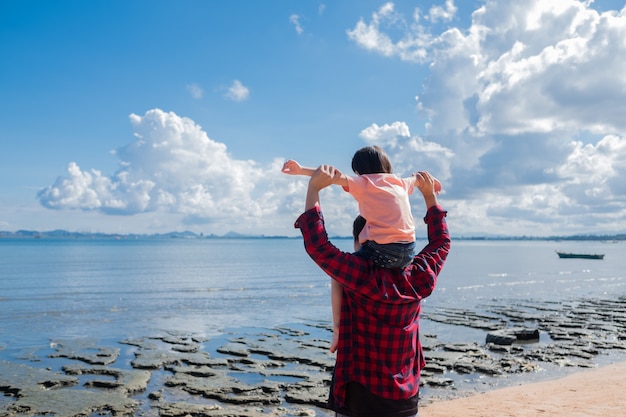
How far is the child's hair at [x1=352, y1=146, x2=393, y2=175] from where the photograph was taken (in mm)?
2873

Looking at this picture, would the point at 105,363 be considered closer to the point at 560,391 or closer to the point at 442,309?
the point at 560,391

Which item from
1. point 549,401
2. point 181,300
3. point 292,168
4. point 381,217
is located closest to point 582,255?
point 181,300

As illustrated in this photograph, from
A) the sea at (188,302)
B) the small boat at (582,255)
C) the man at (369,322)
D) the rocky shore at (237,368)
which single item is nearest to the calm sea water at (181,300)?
the sea at (188,302)

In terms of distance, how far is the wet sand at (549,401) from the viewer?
945cm

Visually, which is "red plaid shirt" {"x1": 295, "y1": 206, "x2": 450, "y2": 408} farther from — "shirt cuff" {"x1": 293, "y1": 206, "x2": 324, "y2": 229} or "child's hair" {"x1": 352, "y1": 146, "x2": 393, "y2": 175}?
"child's hair" {"x1": 352, "y1": 146, "x2": 393, "y2": 175}

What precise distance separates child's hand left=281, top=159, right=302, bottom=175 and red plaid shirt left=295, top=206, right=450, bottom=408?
0.24 metres

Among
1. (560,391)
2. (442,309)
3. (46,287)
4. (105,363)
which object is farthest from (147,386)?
(46,287)

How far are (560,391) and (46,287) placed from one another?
36983 mm

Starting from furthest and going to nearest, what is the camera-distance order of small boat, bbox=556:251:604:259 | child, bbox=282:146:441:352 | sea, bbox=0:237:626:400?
small boat, bbox=556:251:604:259, sea, bbox=0:237:626:400, child, bbox=282:146:441:352

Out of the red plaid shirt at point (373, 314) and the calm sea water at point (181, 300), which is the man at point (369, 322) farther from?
the calm sea water at point (181, 300)

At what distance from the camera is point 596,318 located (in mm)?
24578

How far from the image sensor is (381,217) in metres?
2.73

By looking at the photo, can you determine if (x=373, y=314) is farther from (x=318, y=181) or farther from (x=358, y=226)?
(x=318, y=181)

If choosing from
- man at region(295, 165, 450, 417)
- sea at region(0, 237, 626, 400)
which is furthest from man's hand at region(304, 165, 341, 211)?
sea at region(0, 237, 626, 400)
